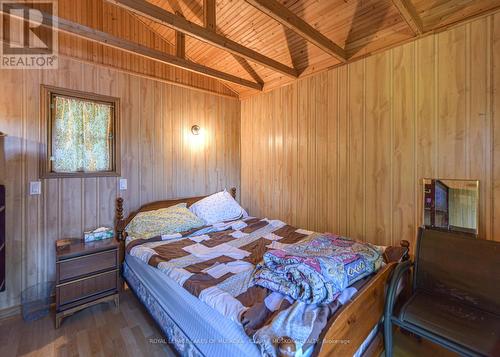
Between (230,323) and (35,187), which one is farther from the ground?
(35,187)

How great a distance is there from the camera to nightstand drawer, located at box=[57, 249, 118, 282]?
1.96 metres

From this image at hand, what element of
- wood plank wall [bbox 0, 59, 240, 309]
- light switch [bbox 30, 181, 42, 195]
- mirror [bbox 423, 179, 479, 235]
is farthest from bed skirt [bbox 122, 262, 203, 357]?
mirror [bbox 423, 179, 479, 235]

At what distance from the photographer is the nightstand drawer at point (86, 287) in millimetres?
1958

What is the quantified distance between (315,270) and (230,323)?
542 millimetres

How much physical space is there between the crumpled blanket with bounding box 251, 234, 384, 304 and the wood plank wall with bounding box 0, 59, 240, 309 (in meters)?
2.07

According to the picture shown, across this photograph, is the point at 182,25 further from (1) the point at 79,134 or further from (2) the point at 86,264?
(2) the point at 86,264

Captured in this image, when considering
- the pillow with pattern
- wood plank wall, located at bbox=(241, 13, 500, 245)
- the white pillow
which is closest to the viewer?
wood plank wall, located at bbox=(241, 13, 500, 245)

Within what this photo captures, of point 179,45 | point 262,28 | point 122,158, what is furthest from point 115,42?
point 262,28

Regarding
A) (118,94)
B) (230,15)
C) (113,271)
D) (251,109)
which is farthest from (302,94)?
(113,271)

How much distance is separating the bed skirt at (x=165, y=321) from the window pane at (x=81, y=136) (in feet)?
4.02

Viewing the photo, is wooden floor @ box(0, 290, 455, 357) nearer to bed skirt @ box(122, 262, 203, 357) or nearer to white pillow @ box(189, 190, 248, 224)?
bed skirt @ box(122, 262, 203, 357)

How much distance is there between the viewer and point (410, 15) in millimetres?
1801

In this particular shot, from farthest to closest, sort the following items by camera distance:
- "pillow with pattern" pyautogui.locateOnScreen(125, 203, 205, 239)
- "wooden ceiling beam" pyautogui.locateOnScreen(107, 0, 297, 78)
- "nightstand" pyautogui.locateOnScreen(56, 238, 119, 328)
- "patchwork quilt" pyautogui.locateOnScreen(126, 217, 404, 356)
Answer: "pillow with pattern" pyautogui.locateOnScreen(125, 203, 205, 239), "nightstand" pyautogui.locateOnScreen(56, 238, 119, 328), "wooden ceiling beam" pyautogui.locateOnScreen(107, 0, 297, 78), "patchwork quilt" pyautogui.locateOnScreen(126, 217, 404, 356)

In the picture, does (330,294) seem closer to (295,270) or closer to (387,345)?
(295,270)
